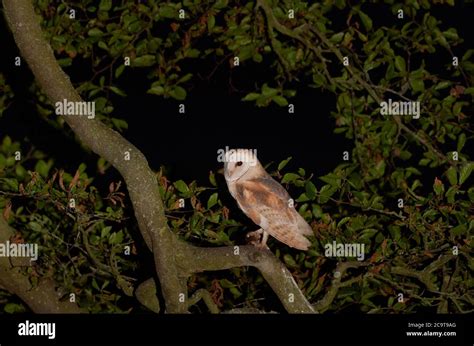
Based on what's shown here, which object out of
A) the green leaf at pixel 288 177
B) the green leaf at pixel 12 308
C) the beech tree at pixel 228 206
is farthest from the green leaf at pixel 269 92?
the green leaf at pixel 12 308

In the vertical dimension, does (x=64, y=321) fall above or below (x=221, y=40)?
below

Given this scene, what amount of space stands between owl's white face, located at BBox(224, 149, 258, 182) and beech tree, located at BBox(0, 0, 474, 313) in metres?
0.09

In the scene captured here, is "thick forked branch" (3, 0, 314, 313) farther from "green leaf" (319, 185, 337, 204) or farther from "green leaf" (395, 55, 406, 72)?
"green leaf" (395, 55, 406, 72)

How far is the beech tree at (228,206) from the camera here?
10.5 feet

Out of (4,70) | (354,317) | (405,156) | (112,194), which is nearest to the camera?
(112,194)

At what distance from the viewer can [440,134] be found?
4.32 meters

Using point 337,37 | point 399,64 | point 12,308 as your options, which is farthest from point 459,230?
point 12,308

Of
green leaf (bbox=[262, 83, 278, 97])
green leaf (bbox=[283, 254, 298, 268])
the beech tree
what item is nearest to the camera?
the beech tree

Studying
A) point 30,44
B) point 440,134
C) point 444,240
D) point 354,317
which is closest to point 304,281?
point 354,317

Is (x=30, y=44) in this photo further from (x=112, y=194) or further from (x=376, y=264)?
(x=376, y=264)

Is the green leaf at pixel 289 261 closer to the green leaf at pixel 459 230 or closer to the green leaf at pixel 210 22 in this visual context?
the green leaf at pixel 459 230

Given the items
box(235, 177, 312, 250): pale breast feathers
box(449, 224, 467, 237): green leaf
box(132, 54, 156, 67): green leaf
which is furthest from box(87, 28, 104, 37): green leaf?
box(449, 224, 467, 237): green leaf

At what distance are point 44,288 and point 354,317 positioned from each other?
61.0 inches

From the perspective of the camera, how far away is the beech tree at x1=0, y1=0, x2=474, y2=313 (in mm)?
3201
